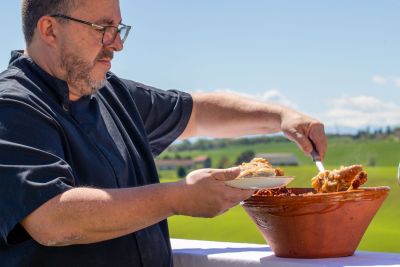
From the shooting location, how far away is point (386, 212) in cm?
1842

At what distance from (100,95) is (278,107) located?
2.29 feet

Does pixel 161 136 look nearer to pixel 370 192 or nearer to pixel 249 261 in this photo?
pixel 249 261

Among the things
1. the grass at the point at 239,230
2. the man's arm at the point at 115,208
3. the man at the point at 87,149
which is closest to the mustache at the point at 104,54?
the man at the point at 87,149

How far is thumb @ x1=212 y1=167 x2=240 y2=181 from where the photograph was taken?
6.56 ft

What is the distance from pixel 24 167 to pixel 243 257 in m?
0.83

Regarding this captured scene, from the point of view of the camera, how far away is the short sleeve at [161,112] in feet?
9.95

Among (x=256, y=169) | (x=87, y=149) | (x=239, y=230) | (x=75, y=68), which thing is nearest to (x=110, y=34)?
(x=75, y=68)

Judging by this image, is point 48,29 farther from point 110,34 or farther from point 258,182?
point 258,182

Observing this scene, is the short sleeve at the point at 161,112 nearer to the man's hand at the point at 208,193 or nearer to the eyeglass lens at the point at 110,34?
the eyeglass lens at the point at 110,34

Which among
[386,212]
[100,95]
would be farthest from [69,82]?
[386,212]

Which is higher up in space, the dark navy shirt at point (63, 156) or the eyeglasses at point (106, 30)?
the eyeglasses at point (106, 30)

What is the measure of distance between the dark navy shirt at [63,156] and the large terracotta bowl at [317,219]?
370 millimetres

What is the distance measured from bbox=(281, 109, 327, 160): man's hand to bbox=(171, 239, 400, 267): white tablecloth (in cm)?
38

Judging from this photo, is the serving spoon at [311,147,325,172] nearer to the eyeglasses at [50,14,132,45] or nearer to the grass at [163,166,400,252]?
the eyeglasses at [50,14,132,45]
